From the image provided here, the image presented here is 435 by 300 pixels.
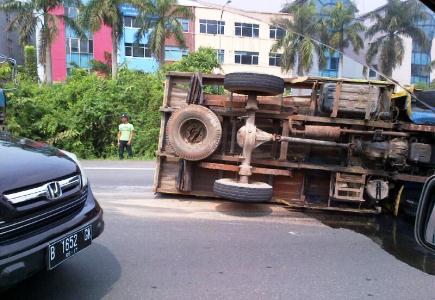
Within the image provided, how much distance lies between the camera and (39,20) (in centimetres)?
3086

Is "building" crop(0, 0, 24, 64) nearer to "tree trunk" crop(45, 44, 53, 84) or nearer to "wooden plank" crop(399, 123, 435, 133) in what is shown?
"tree trunk" crop(45, 44, 53, 84)

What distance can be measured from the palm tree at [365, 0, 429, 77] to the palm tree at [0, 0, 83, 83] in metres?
30.6

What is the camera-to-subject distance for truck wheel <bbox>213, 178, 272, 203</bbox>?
213 inches

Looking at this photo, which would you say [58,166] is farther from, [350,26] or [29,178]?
[350,26]

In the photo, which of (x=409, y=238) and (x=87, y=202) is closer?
(x=87, y=202)

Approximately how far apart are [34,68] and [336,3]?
39.3 meters

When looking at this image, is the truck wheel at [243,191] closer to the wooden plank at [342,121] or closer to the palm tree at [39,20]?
the wooden plank at [342,121]

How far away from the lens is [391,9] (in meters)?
1.72

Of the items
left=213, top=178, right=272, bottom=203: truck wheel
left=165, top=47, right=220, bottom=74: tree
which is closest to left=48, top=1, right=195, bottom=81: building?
left=165, top=47, right=220, bottom=74: tree

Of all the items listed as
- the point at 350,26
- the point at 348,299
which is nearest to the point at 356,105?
the point at 348,299

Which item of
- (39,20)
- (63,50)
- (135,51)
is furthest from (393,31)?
(63,50)

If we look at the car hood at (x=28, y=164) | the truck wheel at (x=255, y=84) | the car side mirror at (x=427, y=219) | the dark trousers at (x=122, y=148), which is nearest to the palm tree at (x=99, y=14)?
the dark trousers at (x=122, y=148)

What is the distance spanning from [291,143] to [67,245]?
3.73 meters

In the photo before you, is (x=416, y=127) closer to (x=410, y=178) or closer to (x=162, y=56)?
(x=410, y=178)
